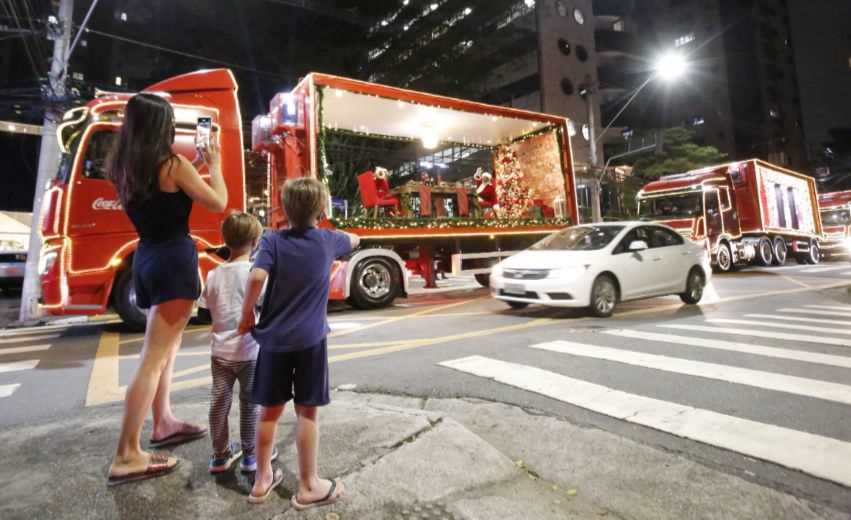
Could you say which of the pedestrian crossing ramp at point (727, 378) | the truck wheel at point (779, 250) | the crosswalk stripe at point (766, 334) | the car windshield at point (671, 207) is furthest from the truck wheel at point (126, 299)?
the truck wheel at point (779, 250)

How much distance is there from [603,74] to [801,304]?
129ft

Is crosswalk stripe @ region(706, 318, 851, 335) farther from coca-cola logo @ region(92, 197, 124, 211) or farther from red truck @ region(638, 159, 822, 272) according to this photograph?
red truck @ region(638, 159, 822, 272)

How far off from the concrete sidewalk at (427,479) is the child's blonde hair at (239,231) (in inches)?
46.4

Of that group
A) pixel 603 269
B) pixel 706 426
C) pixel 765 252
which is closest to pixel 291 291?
pixel 706 426

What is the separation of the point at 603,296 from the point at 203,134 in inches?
247

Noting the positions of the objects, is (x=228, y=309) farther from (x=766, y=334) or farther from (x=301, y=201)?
(x=766, y=334)

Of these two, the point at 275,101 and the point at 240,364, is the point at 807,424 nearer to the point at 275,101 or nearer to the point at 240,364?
the point at 240,364

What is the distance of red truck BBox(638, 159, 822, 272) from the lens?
1573 centimetres

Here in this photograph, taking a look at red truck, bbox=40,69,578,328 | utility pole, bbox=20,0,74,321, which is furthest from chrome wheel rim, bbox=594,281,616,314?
utility pole, bbox=20,0,74,321

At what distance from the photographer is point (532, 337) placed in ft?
19.1

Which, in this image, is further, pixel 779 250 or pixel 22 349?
pixel 779 250

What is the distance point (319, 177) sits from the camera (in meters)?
8.13

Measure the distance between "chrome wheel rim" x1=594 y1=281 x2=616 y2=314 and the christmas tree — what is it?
4.94 meters

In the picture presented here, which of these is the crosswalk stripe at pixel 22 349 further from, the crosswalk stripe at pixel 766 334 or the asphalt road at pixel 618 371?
the crosswalk stripe at pixel 766 334
